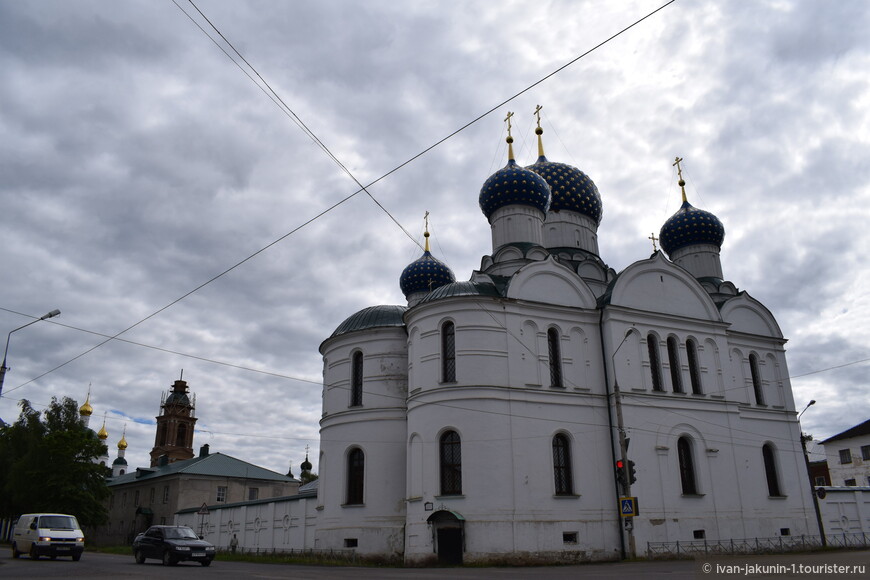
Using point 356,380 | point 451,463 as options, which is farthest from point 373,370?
point 451,463

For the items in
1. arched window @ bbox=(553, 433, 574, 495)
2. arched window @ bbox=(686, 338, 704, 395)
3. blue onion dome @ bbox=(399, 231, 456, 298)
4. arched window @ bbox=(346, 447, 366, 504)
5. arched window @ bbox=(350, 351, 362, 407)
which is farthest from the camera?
blue onion dome @ bbox=(399, 231, 456, 298)

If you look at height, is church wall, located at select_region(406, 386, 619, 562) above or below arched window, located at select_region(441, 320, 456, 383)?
below

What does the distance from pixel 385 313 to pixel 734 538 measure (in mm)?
14443

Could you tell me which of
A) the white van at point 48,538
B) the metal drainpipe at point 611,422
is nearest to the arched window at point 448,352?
the metal drainpipe at point 611,422

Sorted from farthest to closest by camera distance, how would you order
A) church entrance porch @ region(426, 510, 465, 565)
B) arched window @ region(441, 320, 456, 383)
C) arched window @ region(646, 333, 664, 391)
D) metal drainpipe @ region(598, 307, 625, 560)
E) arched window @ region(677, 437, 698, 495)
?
1. arched window @ region(646, 333, 664, 391)
2. arched window @ region(677, 437, 698, 495)
3. arched window @ region(441, 320, 456, 383)
4. metal drainpipe @ region(598, 307, 625, 560)
5. church entrance porch @ region(426, 510, 465, 565)

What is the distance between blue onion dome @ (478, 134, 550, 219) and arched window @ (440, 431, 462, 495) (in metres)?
10.5

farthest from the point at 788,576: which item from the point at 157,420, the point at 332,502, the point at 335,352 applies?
the point at 157,420

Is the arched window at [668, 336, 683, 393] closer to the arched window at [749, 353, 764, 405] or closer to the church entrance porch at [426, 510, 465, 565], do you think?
the arched window at [749, 353, 764, 405]

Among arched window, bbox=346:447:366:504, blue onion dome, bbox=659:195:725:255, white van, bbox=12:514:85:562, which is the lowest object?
white van, bbox=12:514:85:562

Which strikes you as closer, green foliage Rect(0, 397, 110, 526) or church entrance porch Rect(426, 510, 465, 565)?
church entrance porch Rect(426, 510, 465, 565)

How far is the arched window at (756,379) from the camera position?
86.9 feet

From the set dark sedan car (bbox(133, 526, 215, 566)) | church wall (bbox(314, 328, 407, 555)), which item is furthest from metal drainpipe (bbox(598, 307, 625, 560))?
dark sedan car (bbox(133, 526, 215, 566))

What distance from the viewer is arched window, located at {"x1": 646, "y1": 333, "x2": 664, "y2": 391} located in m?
23.4

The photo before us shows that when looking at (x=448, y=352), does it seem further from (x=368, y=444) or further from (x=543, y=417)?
(x=368, y=444)
